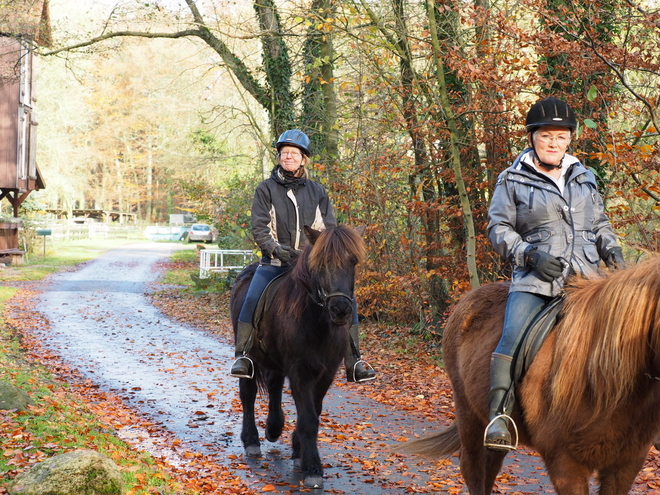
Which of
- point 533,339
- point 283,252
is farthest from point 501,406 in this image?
point 283,252

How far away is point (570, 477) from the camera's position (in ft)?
12.2

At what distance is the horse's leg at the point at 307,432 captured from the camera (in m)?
5.92

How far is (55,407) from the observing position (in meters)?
7.85

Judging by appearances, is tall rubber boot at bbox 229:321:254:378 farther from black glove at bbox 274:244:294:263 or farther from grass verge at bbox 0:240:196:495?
grass verge at bbox 0:240:196:495

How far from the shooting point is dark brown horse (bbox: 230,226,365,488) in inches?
232

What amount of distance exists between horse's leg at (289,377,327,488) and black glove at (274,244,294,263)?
1103 millimetres

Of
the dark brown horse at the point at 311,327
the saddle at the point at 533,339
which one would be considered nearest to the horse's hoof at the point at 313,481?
the dark brown horse at the point at 311,327

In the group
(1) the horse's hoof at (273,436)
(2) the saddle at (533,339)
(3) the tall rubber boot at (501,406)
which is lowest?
(1) the horse's hoof at (273,436)

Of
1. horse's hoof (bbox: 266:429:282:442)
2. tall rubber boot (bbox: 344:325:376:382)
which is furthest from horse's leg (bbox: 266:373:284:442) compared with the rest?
tall rubber boot (bbox: 344:325:376:382)

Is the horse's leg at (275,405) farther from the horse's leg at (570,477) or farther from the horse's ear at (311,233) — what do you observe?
the horse's leg at (570,477)

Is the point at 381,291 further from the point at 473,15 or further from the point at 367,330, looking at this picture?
the point at 473,15

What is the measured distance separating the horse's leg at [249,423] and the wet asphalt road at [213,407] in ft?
0.40

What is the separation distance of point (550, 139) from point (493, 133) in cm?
679

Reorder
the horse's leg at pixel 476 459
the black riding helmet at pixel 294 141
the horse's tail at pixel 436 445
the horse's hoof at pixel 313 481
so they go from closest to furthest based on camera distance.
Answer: the horse's leg at pixel 476 459, the horse's tail at pixel 436 445, the horse's hoof at pixel 313 481, the black riding helmet at pixel 294 141
